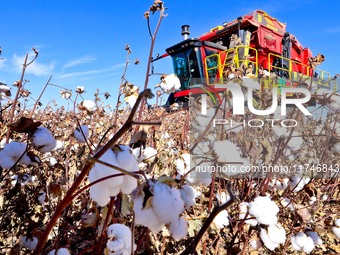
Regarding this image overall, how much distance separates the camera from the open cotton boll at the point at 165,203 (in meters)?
0.67

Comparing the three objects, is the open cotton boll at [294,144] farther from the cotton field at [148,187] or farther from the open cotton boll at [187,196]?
the open cotton boll at [187,196]

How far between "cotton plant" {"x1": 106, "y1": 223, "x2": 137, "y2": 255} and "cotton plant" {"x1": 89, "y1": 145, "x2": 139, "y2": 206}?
0.32 metres

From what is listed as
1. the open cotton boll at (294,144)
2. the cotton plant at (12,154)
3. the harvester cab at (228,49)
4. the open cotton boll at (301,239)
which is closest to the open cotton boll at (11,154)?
the cotton plant at (12,154)

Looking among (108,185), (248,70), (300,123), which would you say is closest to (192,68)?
(300,123)

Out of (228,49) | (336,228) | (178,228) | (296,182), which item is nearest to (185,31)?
→ (228,49)

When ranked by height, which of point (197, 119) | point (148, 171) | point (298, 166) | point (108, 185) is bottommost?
point (108, 185)

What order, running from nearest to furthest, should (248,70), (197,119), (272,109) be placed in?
(248,70) → (272,109) → (197,119)

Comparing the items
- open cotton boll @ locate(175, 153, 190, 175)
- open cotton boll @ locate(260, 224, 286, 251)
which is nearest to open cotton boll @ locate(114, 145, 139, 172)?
open cotton boll @ locate(175, 153, 190, 175)

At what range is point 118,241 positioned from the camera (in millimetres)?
1004

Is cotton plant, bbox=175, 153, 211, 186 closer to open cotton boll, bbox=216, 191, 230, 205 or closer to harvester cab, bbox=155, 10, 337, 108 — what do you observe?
open cotton boll, bbox=216, 191, 230, 205

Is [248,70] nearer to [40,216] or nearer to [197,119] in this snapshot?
[197,119]

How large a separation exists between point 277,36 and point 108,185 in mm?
11531

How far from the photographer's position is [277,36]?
11.3 meters

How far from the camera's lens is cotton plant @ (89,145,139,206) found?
0.68m
